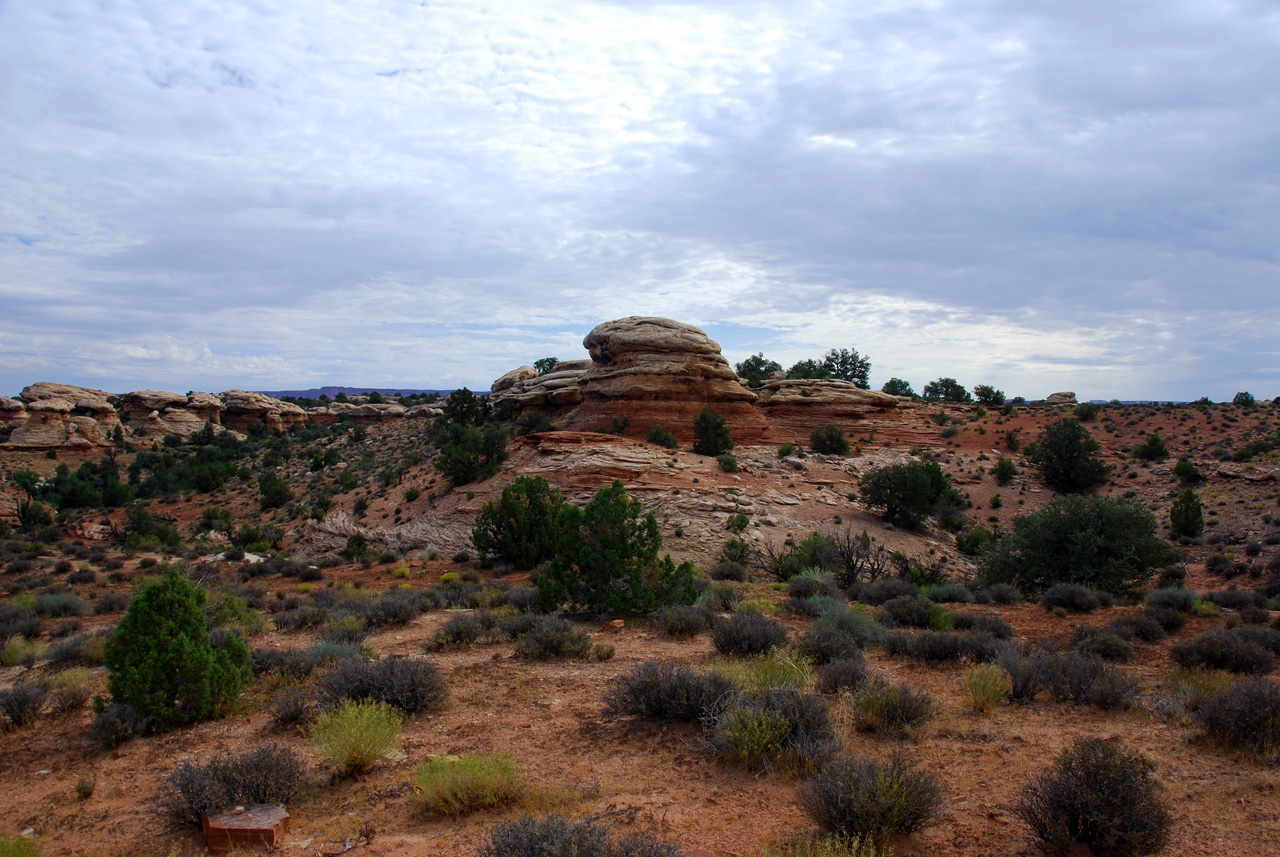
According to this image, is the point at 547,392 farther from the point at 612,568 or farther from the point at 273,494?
the point at 612,568

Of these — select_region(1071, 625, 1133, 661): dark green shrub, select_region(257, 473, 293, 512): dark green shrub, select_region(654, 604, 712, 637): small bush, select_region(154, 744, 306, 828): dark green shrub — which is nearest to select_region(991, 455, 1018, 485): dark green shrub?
select_region(1071, 625, 1133, 661): dark green shrub

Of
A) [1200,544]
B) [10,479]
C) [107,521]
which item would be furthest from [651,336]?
[10,479]

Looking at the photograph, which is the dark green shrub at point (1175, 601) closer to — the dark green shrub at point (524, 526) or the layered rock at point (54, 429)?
the dark green shrub at point (524, 526)

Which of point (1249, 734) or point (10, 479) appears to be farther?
point (10, 479)

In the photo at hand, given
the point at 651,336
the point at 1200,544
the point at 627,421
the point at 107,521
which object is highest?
the point at 651,336

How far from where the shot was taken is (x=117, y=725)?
20.1ft

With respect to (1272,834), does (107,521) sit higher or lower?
lower

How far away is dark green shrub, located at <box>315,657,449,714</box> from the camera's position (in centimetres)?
664

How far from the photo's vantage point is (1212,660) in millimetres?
7605

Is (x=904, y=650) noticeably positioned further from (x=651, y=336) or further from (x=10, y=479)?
(x=10, y=479)

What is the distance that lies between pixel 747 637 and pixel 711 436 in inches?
1054

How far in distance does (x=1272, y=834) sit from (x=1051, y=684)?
109 inches

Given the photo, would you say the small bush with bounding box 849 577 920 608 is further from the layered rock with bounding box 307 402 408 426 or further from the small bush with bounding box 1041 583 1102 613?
the layered rock with bounding box 307 402 408 426

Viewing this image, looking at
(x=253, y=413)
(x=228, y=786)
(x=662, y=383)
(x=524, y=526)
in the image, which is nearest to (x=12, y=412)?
(x=253, y=413)
